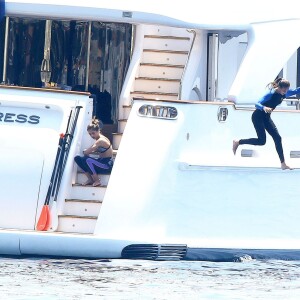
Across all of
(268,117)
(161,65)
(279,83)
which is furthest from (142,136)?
(161,65)

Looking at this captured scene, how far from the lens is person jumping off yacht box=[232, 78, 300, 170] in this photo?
64.7 feet

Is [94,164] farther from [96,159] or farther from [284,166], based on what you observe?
[284,166]

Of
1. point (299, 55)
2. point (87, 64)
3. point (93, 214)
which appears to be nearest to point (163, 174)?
point (93, 214)

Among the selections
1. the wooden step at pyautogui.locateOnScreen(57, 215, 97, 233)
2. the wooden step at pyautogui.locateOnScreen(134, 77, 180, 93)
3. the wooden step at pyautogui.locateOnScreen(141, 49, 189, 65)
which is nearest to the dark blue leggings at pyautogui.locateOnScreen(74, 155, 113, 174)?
the wooden step at pyautogui.locateOnScreen(57, 215, 97, 233)

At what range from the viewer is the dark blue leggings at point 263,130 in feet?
64.8

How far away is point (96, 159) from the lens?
1975cm

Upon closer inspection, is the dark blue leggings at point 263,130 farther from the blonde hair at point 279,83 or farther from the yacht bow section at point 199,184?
the blonde hair at point 279,83

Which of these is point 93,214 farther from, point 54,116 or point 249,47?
point 249,47

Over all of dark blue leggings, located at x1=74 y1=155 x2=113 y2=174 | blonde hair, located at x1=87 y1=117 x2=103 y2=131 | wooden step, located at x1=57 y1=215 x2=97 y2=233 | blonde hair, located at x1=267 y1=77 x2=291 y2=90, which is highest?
blonde hair, located at x1=267 y1=77 x2=291 y2=90

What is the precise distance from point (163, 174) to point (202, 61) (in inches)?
82.3

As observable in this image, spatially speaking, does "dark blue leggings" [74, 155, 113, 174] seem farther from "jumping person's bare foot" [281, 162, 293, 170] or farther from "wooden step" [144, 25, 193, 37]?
"wooden step" [144, 25, 193, 37]

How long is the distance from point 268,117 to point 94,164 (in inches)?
82.7

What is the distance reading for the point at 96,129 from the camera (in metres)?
19.7

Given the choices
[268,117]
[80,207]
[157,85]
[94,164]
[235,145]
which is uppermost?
[157,85]
